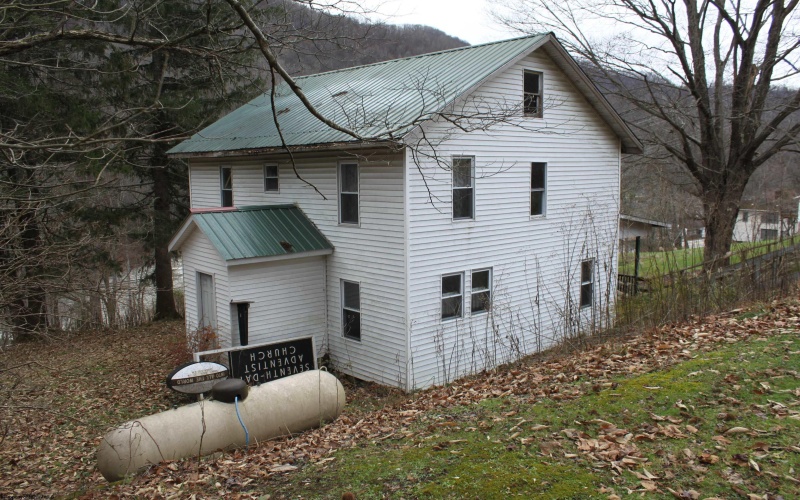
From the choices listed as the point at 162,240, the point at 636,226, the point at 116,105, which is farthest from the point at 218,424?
the point at 636,226

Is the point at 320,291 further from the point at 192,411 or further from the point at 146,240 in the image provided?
the point at 146,240

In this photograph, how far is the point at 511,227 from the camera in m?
14.4

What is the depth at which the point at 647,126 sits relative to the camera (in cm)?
2238

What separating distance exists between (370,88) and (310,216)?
11.8 ft

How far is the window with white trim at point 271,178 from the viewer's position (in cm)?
1562

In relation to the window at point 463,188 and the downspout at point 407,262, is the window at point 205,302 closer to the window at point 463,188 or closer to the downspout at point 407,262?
the downspout at point 407,262

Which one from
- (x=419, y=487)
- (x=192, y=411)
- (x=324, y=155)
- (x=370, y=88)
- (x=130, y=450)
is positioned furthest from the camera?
(x=370, y=88)

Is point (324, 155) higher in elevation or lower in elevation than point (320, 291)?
higher

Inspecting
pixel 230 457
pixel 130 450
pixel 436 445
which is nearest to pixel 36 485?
→ pixel 130 450

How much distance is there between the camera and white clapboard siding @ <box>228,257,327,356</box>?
1297 centimetres

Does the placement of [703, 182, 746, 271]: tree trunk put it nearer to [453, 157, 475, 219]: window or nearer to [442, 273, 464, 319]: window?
[453, 157, 475, 219]: window

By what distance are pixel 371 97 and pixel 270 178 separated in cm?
360

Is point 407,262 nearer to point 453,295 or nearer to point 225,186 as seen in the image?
point 453,295

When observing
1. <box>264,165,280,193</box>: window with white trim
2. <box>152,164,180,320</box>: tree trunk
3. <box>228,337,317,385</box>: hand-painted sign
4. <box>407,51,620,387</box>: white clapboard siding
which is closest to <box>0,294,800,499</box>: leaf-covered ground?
<box>228,337,317,385</box>: hand-painted sign
